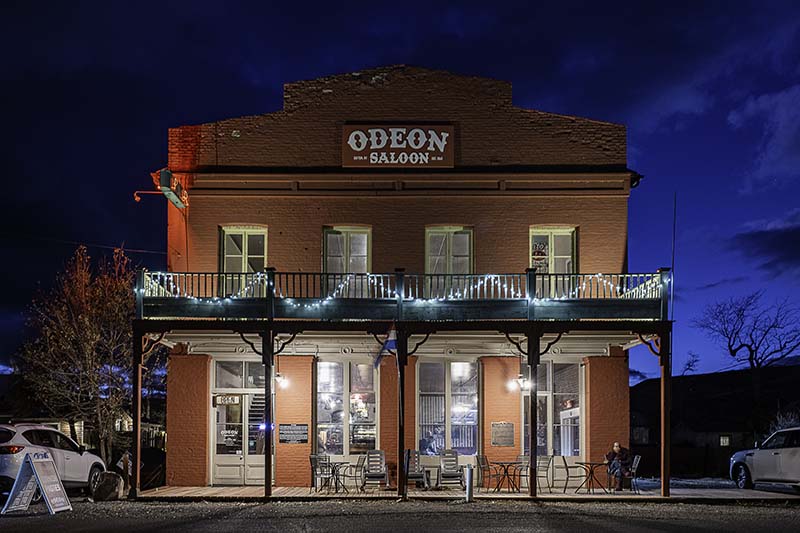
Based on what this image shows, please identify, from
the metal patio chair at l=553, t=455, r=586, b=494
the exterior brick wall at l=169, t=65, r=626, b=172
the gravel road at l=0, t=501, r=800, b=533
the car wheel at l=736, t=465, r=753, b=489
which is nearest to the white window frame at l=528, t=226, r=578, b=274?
the exterior brick wall at l=169, t=65, r=626, b=172

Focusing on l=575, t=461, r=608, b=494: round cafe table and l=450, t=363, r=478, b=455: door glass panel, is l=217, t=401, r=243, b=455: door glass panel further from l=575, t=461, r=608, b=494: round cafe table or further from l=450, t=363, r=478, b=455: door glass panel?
l=575, t=461, r=608, b=494: round cafe table

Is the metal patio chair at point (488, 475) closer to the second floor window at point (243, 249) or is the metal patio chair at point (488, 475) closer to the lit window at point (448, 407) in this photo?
the lit window at point (448, 407)

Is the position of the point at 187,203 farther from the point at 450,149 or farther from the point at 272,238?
the point at 450,149

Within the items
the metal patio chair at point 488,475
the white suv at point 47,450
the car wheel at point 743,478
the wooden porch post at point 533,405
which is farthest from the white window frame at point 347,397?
the car wheel at point 743,478

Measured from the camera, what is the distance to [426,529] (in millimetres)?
13453

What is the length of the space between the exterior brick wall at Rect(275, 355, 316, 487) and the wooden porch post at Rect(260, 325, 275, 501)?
2.81 m

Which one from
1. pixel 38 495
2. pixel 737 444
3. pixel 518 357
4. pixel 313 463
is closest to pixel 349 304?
pixel 313 463

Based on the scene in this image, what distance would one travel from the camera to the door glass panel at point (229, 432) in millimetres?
20828

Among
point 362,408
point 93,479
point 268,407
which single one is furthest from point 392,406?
point 93,479

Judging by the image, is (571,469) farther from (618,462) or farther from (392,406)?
(392,406)

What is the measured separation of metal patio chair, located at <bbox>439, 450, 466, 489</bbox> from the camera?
750 inches

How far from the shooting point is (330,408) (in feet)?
68.7

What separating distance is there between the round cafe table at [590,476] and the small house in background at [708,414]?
13.5 meters

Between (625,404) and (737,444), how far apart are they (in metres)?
24.5
